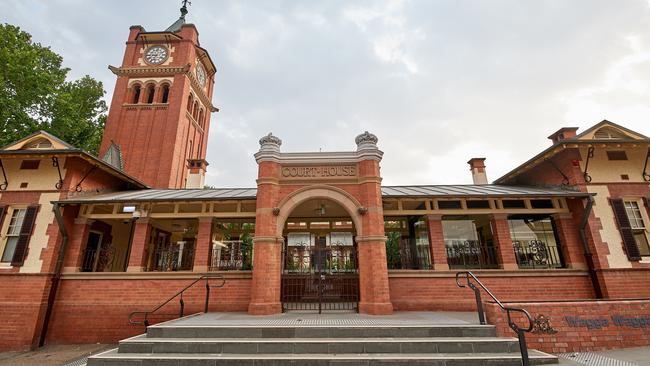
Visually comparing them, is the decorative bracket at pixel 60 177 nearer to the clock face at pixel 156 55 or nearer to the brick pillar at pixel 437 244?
the brick pillar at pixel 437 244

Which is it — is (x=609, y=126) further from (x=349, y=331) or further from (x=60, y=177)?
(x=60, y=177)


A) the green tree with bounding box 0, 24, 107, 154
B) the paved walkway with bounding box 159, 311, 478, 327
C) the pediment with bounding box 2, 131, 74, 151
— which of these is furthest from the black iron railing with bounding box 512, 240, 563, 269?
the green tree with bounding box 0, 24, 107, 154

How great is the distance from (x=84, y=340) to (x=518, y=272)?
1403 cm

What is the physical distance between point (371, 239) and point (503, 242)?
4.71 meters

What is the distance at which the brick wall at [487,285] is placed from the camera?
891cm

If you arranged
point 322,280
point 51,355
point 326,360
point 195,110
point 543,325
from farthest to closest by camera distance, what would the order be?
point 195,110, point 322,280, point 51,355, point 543,325, point 326,360

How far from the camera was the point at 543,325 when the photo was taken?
6367mm

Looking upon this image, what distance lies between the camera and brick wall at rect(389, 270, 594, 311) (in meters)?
8.91

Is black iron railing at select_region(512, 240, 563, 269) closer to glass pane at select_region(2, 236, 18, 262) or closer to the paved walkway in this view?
the paved walkway

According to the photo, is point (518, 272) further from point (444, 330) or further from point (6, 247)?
point (6, 247)

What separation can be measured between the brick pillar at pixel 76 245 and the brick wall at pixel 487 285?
1069 centimetres

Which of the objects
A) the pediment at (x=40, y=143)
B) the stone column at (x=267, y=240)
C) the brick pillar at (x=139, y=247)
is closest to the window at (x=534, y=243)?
the stone column at (x=267, y=240)

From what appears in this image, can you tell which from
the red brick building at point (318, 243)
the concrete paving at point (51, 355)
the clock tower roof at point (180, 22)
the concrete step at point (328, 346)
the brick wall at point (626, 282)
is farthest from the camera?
the clock tower roof at point (180, 22)

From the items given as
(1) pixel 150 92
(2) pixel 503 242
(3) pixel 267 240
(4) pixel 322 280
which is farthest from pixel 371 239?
(1) pixel 150 92
